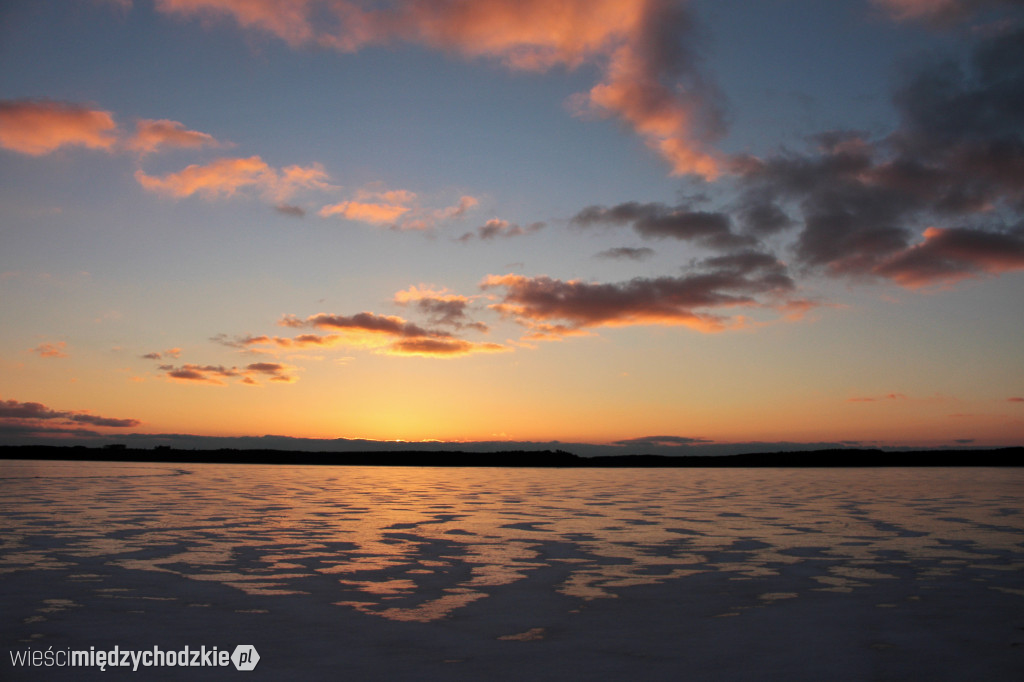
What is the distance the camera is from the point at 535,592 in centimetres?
888

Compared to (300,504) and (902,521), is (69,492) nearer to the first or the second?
(300,504)

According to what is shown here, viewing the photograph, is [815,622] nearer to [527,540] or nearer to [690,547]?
[690,547]

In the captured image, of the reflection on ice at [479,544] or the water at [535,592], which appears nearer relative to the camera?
the water at [535,592]

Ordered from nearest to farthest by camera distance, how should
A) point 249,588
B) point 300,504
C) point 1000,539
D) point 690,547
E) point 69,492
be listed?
point 249,588, point 690,547, point 1000,539, point 300,504, point 69,492

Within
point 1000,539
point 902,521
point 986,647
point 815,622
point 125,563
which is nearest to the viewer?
point 986,647

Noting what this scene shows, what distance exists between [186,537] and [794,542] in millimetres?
11689

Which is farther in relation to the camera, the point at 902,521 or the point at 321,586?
the point at 902,521

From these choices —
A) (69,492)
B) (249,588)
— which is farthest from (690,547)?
(69,492)

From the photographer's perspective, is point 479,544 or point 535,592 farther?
point 479,544

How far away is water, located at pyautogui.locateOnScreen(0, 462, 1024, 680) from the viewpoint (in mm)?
6332

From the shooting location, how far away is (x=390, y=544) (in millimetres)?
12828

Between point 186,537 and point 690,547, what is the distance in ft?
31.3

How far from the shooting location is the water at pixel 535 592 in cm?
633

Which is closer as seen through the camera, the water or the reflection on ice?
the water
